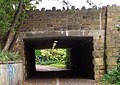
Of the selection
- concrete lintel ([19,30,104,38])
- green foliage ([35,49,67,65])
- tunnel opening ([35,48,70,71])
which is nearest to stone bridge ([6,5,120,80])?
concrete lintel ([19,30,104,38])

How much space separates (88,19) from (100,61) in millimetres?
2515

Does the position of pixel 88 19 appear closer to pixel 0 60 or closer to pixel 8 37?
pixel 8 37

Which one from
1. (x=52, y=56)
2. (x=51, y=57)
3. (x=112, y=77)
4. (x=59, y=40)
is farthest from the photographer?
(x=51, y=57)

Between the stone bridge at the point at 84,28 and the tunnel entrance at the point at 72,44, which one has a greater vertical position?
the stone bridge at the point at 84,28

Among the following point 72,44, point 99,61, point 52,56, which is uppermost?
point 72,44

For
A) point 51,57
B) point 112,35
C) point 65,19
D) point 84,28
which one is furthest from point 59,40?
point 51,57

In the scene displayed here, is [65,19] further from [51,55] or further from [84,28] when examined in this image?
[51,55]

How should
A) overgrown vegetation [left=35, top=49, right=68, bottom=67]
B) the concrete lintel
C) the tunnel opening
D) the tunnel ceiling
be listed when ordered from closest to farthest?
the concrete lintel < the tunnel ceiling < the tunnel opening < overgrown vegetation [left=35, top=49, right=68, bottom=67]

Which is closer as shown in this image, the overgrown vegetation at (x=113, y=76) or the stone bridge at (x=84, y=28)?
the overgrown vegetation at (x=113, y=76)

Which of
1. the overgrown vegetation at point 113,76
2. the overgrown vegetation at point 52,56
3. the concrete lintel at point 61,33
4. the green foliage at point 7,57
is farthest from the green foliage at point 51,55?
the green foliage at point 7,57

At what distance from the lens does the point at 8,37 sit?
63.9 feet

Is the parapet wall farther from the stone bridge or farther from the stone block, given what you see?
the stone block

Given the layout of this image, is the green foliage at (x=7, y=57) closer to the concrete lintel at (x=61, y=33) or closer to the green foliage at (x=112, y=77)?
the concrete lintel at (x=61, y=33)

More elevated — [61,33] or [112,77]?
[61,33]
